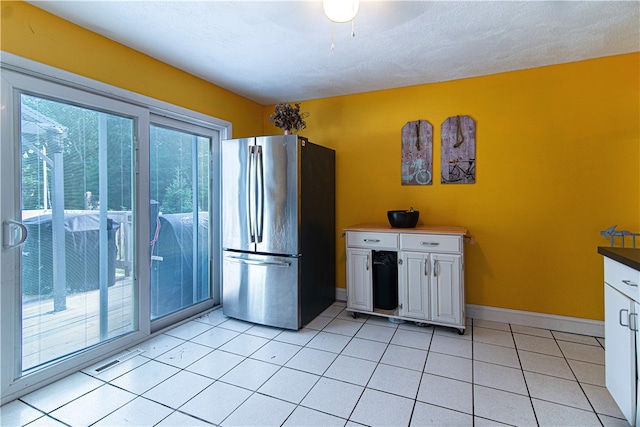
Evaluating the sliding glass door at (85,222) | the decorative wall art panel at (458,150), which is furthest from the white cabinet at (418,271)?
the sliding glass door at (85,222)

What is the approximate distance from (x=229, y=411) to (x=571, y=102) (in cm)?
362

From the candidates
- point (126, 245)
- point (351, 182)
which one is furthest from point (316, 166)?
point (126, 245)

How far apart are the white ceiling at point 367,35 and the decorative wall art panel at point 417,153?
50 cm

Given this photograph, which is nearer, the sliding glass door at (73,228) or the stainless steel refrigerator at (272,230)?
the sliding glass door at (73,228)

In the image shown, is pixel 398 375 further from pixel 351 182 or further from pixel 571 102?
pixel 571 102

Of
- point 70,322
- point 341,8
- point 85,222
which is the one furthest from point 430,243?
point 70,322

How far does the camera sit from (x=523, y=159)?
2.81 meters

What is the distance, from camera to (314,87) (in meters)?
3.29

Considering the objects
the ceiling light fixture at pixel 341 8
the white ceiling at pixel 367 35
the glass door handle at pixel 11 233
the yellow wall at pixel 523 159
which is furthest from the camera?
the yellow wall at pixel 523 159

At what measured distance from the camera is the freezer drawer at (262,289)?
9.15 ft

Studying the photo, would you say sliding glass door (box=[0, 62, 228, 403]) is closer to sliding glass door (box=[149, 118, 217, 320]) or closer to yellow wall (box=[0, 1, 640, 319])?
sliding glass door (box=[149, 118, 217, 320])

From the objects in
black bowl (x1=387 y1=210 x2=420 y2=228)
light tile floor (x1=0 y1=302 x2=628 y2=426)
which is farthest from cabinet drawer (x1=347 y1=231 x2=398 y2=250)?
light tile floor (x1=0 y1=302 x2=628 y2=426)

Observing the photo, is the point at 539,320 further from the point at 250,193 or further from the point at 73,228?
the point at 73,228

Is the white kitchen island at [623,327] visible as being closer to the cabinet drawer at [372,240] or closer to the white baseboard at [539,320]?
the white baseboard at [539,320]
